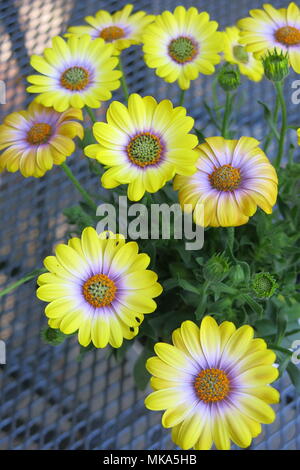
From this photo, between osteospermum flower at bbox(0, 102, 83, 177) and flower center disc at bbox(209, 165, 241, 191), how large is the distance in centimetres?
9

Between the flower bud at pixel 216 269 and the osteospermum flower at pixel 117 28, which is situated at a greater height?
the osteospermum flower at pixel 117 28

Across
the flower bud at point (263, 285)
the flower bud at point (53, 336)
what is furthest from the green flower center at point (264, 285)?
the flower bud at point (53, 336)

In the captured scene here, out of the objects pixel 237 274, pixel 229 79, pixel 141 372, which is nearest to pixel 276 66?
pixel 229 79

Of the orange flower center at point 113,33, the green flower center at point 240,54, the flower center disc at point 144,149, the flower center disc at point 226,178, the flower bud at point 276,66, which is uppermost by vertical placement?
the orange flower center at point 113,33

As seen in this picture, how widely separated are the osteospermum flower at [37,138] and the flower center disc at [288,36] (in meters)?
0.16

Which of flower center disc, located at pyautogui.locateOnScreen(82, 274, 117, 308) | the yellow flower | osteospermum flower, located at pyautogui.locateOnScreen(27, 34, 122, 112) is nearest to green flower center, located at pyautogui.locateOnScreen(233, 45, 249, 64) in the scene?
the yellow flower

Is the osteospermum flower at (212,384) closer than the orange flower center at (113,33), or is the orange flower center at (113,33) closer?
the osteospermum flower at (212,384)

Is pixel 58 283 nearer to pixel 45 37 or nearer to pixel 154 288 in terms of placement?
pixel 154 288

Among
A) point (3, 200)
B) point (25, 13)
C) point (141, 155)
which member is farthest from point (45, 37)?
point (141, 155)

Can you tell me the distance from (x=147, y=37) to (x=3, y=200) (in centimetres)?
26

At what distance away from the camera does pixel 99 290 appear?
34cm

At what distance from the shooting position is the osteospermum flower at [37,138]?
35 centimetres

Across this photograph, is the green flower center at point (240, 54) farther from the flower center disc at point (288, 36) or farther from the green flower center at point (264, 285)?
the green flower center at point (264, 285)

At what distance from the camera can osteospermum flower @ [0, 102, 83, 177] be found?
353 mm
